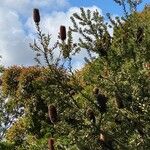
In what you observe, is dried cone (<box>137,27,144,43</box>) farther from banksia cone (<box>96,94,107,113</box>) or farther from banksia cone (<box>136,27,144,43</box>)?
banksia cone (<box>96,94,107,113</box>)

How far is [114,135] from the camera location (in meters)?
6.45

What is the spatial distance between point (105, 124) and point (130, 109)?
39 cm

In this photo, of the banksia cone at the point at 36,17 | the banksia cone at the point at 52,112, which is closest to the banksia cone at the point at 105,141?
the banksia cone at the point at 52,112

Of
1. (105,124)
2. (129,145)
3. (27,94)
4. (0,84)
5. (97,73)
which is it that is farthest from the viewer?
(0,84)

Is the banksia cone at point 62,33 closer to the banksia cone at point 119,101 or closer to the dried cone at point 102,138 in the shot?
the banksia cone at point 119,101

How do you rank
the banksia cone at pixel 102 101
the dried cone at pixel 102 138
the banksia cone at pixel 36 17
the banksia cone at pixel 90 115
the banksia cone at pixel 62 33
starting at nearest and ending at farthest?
the dried cone at pixel 102 138 → the banksia cone at pixel 102 101 → the banksia cone at pixel 90 115 → the banksia cone at pixel 62 33 → the banksia cone at pixel 36 17

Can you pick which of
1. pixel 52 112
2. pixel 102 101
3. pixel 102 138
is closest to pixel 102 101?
pixel 102 101

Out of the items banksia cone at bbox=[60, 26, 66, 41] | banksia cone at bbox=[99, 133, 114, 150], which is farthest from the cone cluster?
banksia cone at bbox=[60, 26, 66, 41]

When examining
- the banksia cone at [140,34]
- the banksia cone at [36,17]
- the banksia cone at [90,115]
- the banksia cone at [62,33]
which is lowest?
the banksia cone at [90,115]

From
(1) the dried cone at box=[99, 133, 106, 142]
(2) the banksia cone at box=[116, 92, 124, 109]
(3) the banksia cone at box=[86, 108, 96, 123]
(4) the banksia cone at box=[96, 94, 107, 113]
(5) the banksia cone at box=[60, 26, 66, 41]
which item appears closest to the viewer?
(1) the dried cone at box=[99, 133, 106, 142]

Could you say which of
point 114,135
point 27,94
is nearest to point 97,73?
point 114,135

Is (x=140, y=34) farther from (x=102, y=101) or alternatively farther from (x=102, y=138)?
(x=102, y=138)

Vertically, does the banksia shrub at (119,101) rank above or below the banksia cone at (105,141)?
above

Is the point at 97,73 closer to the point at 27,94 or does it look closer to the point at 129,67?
the point at 129,67
